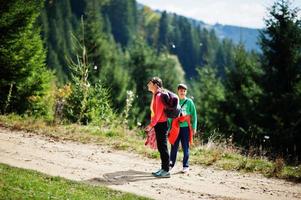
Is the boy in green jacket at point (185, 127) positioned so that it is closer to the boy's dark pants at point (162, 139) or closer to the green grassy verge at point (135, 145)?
the boy's dark pants at point (162, 139)

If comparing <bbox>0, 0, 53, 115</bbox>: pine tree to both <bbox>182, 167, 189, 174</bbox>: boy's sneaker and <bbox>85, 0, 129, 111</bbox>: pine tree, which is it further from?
<bbox>85, 0, 129, 111</bbox>: pine tree

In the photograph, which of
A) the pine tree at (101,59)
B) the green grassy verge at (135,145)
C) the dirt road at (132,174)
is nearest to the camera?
the dirt road at (132,174)

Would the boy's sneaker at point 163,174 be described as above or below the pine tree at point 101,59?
below

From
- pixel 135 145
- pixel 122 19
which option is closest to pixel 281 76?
pixel 135 145

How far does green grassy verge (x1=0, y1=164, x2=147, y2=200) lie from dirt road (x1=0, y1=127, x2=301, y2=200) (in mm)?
428

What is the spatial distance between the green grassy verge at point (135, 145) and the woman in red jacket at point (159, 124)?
173 cm

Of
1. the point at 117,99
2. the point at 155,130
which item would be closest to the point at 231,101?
the point at 117,99

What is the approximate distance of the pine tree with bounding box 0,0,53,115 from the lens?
657 inches

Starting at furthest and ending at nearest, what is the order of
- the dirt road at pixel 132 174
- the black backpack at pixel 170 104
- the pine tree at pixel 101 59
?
1. the pine tree at pixel 101 59
2. the black backpack at pixel 170 104
3. the dirt road at pixel 132 174

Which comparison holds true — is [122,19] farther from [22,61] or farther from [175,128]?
[175,128]

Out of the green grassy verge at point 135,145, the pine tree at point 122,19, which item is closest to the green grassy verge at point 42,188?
the green grassy verge at point 135,145

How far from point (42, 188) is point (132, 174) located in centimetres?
252

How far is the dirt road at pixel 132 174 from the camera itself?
26.1 feet

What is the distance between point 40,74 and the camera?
61.1 ft
